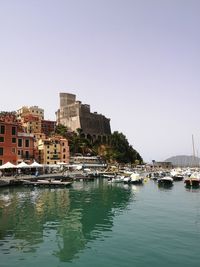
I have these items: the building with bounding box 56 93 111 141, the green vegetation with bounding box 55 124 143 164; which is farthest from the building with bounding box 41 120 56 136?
the building with bounding box 56 93 111 141

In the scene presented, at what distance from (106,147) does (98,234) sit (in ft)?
447

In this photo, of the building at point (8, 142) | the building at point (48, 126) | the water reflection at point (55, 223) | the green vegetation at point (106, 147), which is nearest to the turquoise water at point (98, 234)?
the water reflection at point (55, 223)

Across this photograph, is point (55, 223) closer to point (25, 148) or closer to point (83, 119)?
Answer: point (25, 148)

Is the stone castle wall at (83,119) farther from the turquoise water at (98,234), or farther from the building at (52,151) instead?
the turquoise water at (98,234)

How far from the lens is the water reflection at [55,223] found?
24.1 m

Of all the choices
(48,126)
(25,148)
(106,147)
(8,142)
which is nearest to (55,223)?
(8,142)

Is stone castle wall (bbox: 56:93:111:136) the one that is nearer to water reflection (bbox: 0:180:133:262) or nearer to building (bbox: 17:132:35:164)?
building (bbox: 17:132:35:164)

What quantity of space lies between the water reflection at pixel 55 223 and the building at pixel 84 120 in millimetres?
115118

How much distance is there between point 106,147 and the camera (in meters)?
164

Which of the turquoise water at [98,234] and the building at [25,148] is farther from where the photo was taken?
the building at [25,148]

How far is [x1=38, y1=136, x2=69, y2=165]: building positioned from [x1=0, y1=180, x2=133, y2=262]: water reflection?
2271 inches

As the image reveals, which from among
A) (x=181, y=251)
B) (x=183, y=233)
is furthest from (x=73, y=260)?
(x=183, y=233)

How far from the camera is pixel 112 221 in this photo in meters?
33.1

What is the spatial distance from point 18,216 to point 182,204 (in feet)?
76.1
